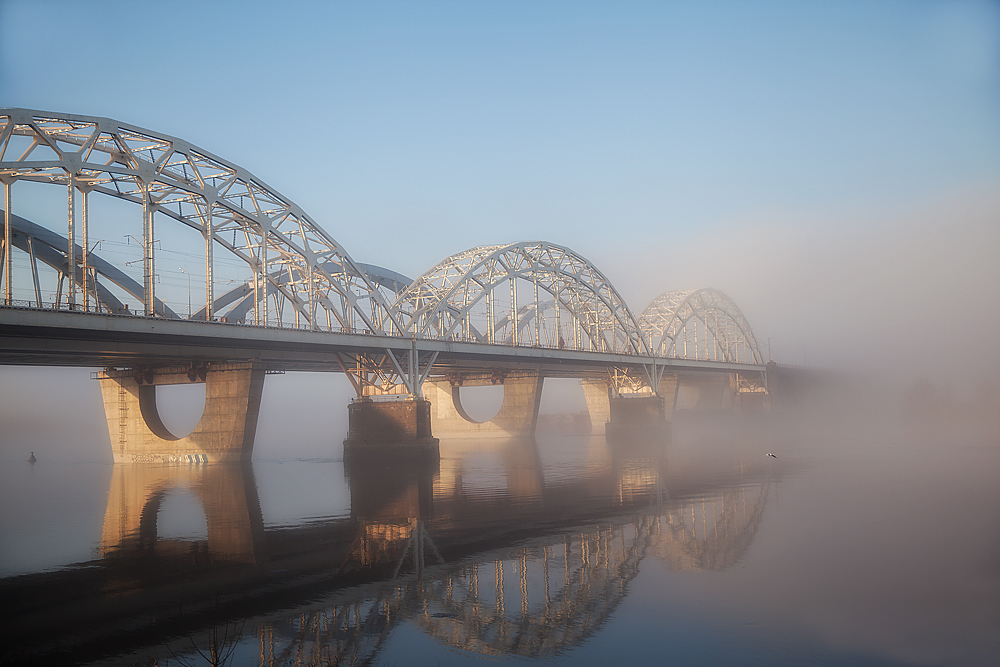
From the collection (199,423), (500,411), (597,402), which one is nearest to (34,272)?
(199,423)

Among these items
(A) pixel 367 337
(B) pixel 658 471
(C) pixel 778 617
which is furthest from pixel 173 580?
(A) pixel 367 337

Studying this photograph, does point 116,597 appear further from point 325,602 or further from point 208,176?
point 208,176

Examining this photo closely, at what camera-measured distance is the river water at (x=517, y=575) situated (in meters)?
11.7

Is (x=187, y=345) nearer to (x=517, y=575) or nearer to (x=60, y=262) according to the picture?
(x=60, y=262)

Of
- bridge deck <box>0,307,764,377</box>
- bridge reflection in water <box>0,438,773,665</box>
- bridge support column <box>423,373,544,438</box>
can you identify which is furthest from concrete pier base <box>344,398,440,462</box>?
bridge support column <box>423,373,544,438</box>

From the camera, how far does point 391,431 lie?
4844 centimetres

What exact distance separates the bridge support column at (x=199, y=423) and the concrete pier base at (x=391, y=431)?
7.41 m

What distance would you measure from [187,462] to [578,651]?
4645 cm

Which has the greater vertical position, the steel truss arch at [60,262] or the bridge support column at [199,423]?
the steel truss arch at [60,262]

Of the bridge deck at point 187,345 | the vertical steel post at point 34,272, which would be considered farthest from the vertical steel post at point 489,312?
the vertical steel post at point 34,272

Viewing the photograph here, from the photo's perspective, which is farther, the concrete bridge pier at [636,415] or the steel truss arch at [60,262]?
the concrete bridge pier at [636,415]

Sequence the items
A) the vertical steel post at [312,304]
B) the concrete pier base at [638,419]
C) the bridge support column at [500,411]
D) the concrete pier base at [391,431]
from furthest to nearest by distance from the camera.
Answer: the bridge support column at [500,411] → the concrete pier base at [638,419] → the concrete pier base at [391,431] → the vertical steel post at [312,304]

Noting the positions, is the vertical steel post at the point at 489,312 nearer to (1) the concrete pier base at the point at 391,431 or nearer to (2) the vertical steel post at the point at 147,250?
(1) the concrete pier base at the point at 391,431

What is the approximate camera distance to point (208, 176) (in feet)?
135
